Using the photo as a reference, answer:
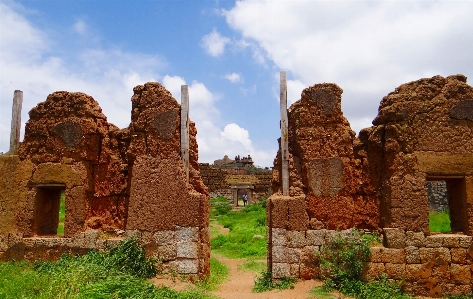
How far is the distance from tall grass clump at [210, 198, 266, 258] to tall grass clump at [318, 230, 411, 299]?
4.45 m

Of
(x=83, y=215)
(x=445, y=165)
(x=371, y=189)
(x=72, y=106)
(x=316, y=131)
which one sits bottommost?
(x=83, y=215)

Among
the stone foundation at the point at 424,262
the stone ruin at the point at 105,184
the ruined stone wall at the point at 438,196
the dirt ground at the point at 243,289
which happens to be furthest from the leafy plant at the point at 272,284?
the ruined stone wall at the point at 438,196

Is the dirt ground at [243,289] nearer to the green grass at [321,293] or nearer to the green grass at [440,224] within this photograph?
the green grass at [321,293]

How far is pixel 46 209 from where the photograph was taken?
797 cm

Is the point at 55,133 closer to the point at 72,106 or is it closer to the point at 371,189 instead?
the point at 72,106

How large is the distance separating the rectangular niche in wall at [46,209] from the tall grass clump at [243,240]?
202 inches

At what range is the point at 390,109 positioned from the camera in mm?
6773

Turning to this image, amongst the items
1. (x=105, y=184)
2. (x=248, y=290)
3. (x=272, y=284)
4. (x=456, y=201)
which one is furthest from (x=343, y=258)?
(x=105, y=184)

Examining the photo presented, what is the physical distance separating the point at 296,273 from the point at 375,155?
2704 millimetres

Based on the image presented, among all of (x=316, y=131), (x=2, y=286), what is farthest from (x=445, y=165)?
(x=2, y=286)

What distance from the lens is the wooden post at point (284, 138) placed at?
7.00 m

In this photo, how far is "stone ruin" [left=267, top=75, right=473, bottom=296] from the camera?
6309 mm

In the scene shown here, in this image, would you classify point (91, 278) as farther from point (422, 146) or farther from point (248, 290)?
point (422, 146)

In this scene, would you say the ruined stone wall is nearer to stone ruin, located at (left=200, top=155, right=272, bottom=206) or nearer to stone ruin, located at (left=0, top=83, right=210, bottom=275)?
stone ruin, located at (left=200, top=155, right=272, bottom=206)
